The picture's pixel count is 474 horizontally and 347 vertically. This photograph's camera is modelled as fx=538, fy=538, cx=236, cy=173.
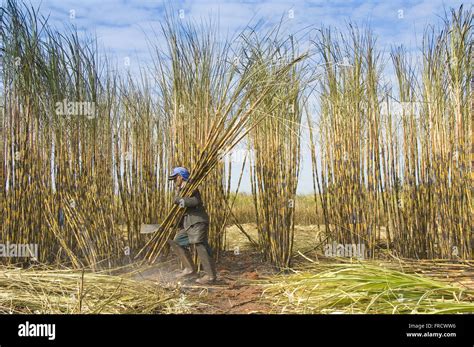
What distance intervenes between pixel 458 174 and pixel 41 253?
3.04 m

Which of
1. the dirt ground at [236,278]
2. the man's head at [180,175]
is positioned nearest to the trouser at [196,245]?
the dirt ground at [236,278]

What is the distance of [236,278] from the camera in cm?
371

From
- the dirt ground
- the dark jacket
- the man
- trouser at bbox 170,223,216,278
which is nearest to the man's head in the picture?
the man

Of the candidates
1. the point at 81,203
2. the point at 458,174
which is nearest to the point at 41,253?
the point at 81,203

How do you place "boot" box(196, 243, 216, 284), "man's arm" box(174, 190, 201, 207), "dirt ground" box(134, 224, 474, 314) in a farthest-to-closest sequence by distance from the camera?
"boot" box(196, 243, 216, 284) → "man's arm" box(174, 190, 201, 207) → "dirt ground" box(134, 224, 474, 314)

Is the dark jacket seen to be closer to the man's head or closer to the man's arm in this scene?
the man's arm

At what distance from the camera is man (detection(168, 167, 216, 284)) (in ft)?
11.3

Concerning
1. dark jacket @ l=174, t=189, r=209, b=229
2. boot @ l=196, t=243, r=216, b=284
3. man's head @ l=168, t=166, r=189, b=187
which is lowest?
boot @ l=196, t=243, r=216, b=284

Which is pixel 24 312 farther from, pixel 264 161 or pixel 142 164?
pixel 264 161

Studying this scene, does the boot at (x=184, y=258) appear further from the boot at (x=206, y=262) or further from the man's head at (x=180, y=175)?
the man's head at (x=180, y=175)

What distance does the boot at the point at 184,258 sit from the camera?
3.55 meters

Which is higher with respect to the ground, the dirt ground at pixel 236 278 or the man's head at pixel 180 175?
the man's head at pixel 180 175

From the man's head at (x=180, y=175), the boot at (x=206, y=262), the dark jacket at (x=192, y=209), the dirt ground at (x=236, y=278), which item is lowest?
the dirt ground at (x=236, y=278)
